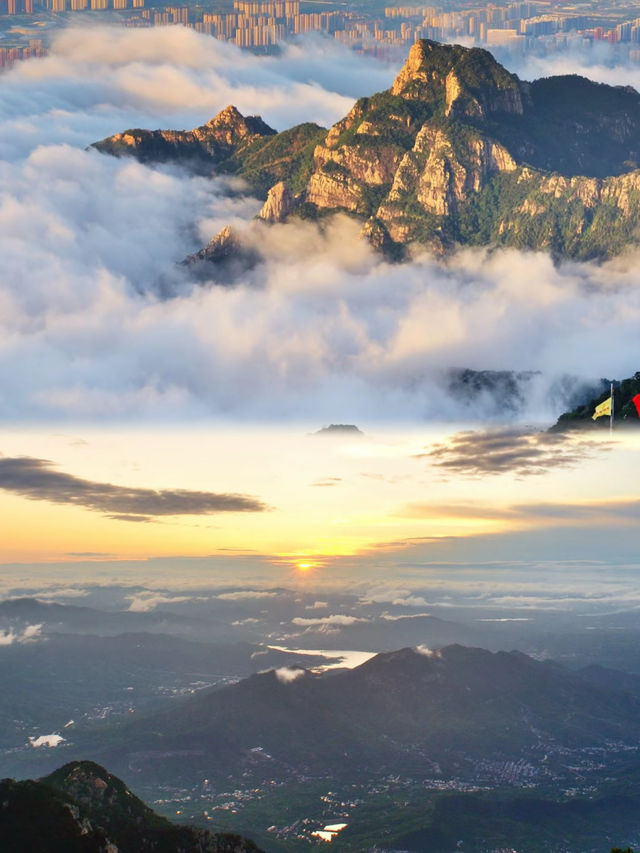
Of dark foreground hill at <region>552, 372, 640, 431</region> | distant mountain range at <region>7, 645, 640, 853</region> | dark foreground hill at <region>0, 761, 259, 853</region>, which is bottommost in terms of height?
distant mountain range at <region>7, 645, 640, 853</region>

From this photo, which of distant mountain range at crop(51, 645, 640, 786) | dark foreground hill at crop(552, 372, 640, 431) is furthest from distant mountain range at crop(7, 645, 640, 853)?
dark foreground hill at crop(552, 372, 640, 431)

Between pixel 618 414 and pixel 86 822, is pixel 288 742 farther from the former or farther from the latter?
pixel 618 414

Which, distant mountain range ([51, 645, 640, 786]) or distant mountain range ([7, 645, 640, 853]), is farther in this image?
distant mountain range ([51, 645, 640, 786])

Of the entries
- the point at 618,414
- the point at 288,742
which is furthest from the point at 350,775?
the point at 618,414

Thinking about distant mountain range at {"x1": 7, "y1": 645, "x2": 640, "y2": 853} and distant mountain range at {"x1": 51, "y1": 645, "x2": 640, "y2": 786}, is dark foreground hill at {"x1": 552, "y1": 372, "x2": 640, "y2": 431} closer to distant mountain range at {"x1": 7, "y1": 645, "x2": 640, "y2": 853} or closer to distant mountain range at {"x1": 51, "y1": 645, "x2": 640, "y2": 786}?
distant mountain range at {"x1": 7, "y1": 645, "x2": 640, "y2": 853}

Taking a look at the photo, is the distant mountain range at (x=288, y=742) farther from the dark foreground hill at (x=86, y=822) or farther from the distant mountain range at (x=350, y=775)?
the dark foreground hill at (x=86, y=822)

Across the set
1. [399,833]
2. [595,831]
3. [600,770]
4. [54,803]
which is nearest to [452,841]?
[399,833]

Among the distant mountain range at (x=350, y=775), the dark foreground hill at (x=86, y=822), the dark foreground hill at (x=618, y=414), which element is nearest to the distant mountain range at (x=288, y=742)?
the distant mountain range at (x=350, y=775)

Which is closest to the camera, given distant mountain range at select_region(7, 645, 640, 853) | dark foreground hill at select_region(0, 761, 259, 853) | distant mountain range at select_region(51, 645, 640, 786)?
dark foreground hill at select_region(0, 761, 259, 853)
